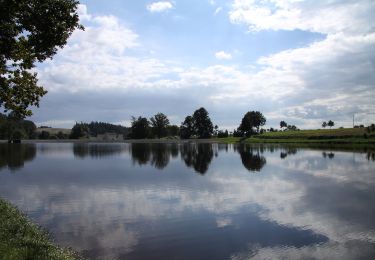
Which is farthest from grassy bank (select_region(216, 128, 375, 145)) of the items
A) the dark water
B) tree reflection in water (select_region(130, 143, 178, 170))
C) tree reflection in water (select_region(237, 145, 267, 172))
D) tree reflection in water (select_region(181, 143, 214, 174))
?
the dark water

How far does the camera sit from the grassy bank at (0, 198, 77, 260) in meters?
15.1

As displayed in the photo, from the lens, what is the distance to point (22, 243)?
16766mm

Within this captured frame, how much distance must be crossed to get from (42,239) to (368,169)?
53368 millimetres

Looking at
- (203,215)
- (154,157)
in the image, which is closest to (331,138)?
(154,157)

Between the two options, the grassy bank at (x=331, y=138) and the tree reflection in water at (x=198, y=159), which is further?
the grassy bank at (x=331, y=138)

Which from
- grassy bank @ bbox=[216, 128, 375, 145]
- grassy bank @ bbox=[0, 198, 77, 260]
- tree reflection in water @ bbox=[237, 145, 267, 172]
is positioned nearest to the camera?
grassy bank @ bbox=[0, 198, 77, 260]

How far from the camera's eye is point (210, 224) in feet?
83.5

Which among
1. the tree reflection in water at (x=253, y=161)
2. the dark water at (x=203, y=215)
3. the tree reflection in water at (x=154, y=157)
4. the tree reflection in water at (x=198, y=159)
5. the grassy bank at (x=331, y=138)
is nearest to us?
the dark water at (x=203, y=215)

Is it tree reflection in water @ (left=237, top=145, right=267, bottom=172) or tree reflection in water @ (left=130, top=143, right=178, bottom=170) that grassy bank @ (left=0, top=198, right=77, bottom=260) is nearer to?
tree reflection in water @ (left=130, top=143, right=178, bottom=170)

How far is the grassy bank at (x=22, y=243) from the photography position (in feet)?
49.7

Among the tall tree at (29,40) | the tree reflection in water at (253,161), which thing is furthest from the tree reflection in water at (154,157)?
the tall tree at (29,40)

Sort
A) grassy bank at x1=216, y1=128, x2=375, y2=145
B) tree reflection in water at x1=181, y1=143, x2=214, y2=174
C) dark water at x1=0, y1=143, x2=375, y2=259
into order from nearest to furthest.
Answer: dark water at x1=0, y1=143, x2=375, y2=259, tree reflection in water at x1=181, y1=143, x2=214, y2=174, grassy bank at x1=216, y1=128, x2=375, y2=145

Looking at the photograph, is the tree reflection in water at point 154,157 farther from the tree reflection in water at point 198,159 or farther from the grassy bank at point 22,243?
the grassy bank at point 22,243

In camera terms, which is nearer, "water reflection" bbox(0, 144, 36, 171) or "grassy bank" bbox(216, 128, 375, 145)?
"water reflection" bbox(0, 144, 36, 171)
